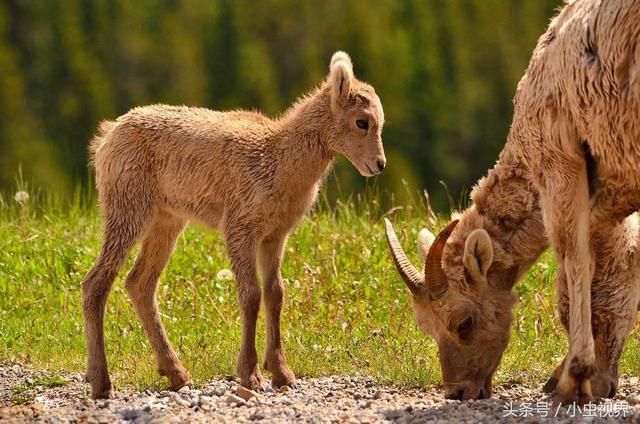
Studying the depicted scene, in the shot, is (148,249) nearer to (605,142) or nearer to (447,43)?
(605,142)

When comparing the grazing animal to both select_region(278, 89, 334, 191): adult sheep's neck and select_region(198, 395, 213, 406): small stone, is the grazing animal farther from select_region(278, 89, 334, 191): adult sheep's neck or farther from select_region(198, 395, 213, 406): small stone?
select_region(198, 395, 213, 406): small stone

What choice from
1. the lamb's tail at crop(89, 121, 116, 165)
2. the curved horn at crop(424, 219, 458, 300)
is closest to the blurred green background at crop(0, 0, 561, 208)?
the lamb's tail at crop(89, 121, 116, 165)

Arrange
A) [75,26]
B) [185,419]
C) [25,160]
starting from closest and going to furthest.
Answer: [185,419]
[25,160]
[75,26]

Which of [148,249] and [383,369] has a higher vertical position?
[148,249]

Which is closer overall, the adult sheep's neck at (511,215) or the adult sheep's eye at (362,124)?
the adult sheep's neck at (511,215)

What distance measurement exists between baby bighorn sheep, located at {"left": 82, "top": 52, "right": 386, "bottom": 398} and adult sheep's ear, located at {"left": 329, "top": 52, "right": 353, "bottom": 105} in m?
0.01

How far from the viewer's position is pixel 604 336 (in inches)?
370

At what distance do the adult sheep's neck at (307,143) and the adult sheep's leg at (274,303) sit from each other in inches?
19.1

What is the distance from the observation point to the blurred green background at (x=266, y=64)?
8344 cm

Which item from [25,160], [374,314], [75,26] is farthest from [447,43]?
[374,314]

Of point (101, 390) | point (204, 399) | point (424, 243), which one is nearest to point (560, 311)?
point (424, 243)

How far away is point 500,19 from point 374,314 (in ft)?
288

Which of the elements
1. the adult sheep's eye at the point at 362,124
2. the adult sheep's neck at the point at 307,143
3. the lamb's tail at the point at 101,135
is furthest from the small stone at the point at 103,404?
the adult sheep's eye at the point at 362,124

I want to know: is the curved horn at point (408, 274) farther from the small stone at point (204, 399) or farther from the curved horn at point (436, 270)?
the small stone at point (204, 399)
